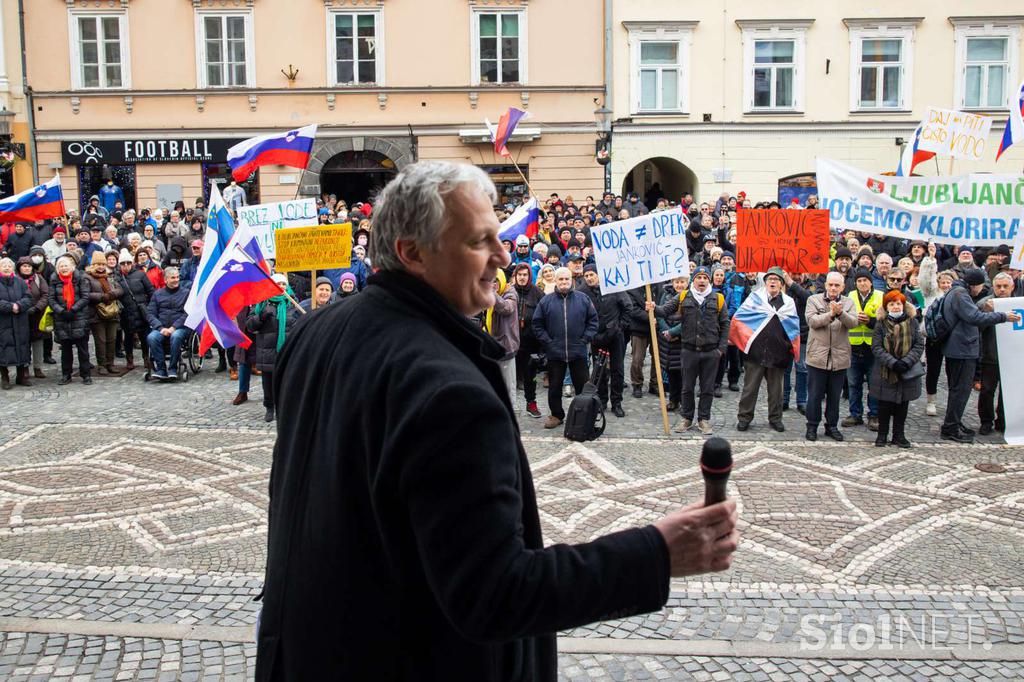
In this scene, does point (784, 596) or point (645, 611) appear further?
point (784, 596)

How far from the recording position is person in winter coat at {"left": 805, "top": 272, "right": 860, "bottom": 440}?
1068cm

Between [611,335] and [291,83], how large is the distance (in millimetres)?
17978

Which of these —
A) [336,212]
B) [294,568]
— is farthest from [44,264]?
[294,568]

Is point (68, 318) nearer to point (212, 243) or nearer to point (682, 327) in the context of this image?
point (212, 243)

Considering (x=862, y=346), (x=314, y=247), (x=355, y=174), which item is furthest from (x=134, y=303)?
(x=355, y=174)

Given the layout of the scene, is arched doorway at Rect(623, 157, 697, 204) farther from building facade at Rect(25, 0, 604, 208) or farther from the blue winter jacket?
the blue winter jacket

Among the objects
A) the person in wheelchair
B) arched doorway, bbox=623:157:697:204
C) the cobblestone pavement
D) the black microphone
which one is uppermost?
arched doorway, bbox=623:157:697:204

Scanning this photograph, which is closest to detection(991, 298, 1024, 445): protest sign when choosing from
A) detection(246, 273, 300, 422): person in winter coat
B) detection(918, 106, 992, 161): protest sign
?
detection(918, 106, 992, 161): protest sign

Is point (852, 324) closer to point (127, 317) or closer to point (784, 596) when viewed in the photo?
point (784, 596)

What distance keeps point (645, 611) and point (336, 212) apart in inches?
813

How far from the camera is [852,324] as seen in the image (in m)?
10.7

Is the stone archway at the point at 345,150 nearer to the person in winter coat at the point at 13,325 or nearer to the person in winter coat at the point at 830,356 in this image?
the person in winter coat at the point at 13,325

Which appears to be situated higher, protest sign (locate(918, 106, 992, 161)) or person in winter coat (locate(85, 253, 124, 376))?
protest sign (locate(918, 106, 992, 161))

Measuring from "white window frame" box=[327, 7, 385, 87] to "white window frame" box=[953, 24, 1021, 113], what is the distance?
15849 millimetres
